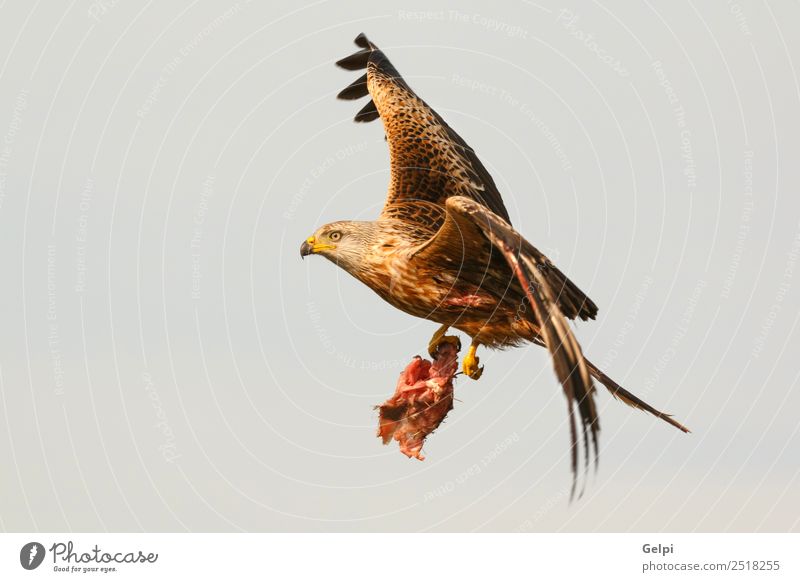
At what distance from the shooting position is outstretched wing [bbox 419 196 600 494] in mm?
12719

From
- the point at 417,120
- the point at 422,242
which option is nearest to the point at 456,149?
the point at 417,120

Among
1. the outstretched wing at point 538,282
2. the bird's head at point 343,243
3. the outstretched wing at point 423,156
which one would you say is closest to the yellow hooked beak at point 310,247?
the bird's head at point 343,243

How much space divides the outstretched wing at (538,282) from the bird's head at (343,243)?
4.34ft

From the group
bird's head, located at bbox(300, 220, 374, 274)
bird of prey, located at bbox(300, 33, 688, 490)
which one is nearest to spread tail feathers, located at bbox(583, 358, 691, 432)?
bird of prey, located at bbox(300, 33, 688, 490)

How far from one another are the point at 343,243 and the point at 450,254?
208 centimetres

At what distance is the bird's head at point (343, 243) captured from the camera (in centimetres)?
1733

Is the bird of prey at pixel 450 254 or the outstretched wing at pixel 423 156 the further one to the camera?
the outstretched wing at pixel 423 156

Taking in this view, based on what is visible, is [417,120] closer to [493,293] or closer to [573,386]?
[493,293]

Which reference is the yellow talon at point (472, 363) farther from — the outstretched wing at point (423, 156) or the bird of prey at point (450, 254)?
the outstretched wing at point (423, 156)

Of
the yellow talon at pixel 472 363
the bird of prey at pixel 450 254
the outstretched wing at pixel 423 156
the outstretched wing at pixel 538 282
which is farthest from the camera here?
the outstretched wing at pixel 423 156

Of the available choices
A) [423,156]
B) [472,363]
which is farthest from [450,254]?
[423,156]

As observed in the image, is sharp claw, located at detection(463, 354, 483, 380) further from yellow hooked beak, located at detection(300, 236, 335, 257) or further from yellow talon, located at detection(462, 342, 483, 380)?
yellow hooked beak, located at detection(300, 236, 335, 257)

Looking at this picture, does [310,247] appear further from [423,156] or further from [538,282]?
[538,282]
